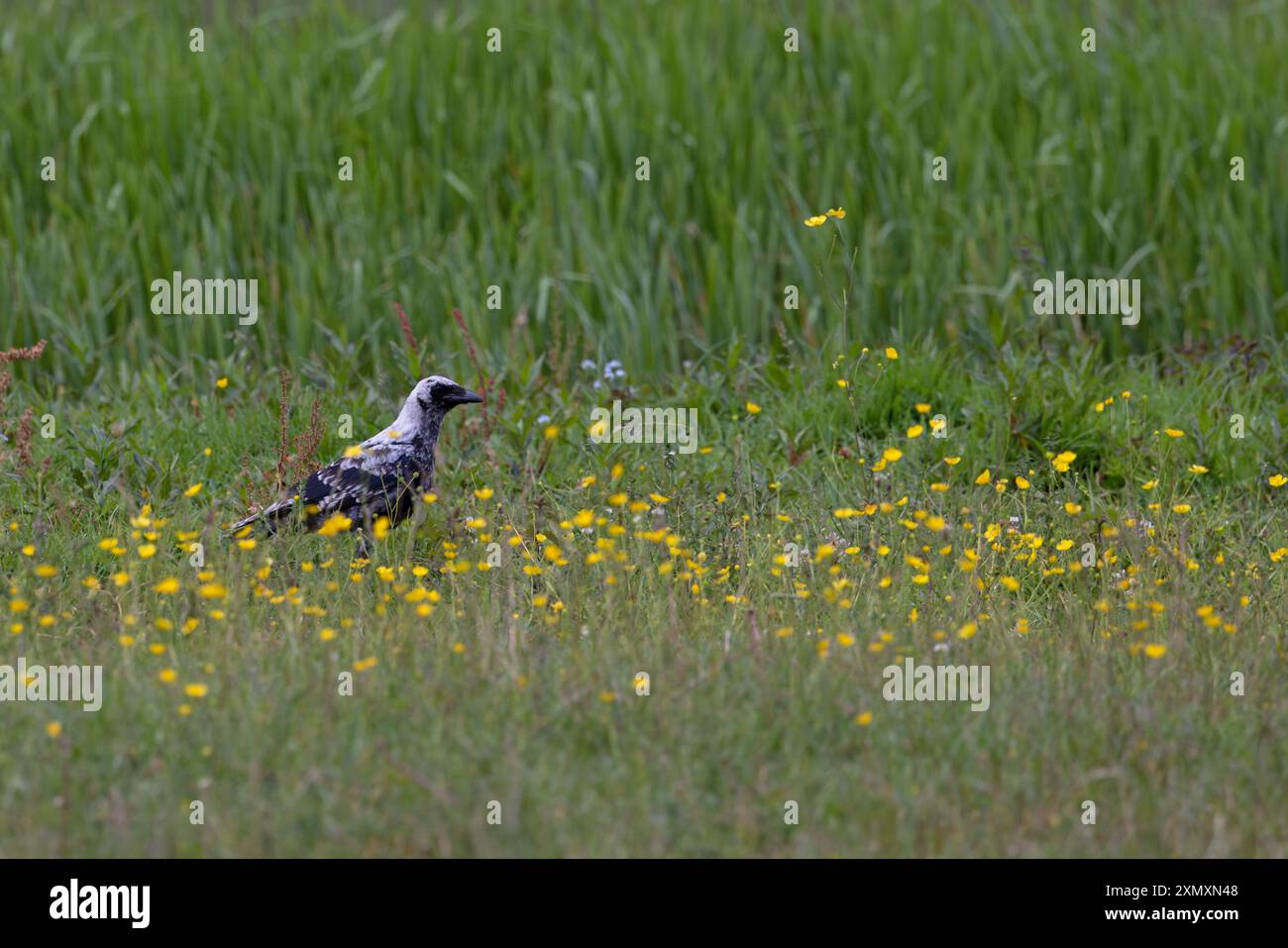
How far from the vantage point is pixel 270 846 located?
146 inches

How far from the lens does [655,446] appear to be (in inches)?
284

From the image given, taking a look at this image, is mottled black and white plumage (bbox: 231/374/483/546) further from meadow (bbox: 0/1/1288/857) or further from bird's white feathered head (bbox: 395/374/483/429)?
meadow (bbox: 0/1/1288/857)

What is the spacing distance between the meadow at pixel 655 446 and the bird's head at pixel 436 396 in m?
0.39

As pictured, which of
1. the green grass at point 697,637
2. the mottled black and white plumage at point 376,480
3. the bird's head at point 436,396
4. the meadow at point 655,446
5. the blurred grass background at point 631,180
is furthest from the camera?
the blurred grass background at point 631,180

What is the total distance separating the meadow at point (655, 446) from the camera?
4031 millimetres


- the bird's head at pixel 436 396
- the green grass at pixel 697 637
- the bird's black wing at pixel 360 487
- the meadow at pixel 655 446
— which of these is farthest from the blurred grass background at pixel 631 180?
the bird's black wing at pixel 360 487

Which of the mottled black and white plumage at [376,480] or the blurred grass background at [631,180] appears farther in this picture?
the blurred grass background at [631,180]

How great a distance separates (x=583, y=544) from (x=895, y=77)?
5142 millimetres

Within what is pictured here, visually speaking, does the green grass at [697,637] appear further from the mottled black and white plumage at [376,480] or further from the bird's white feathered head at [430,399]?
the bird's white feathered head at [430,399]

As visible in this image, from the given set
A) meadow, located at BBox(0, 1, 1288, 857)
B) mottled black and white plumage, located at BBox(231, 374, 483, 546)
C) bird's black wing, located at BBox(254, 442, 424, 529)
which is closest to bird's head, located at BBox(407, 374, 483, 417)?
mottled black and white plumage, located at BBox(231, 374, 483, 546)

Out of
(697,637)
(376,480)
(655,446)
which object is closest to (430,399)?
(376,480)

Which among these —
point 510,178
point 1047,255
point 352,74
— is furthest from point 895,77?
point 352,74

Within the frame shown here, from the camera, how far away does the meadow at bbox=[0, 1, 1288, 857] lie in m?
4.03

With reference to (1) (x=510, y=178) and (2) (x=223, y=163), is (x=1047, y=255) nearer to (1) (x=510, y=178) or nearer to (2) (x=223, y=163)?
→ (1) (x=510, y=178)
